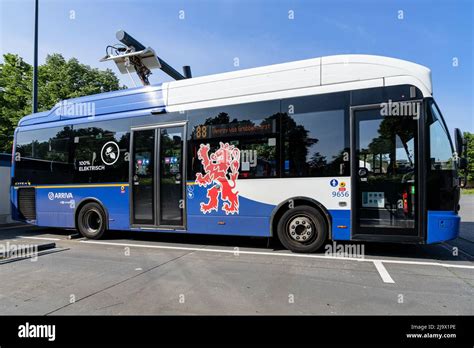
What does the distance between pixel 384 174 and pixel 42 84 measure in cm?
2542

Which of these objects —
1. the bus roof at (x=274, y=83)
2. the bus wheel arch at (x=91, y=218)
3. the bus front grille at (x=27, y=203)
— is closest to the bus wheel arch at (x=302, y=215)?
the bus roof at (x=274, y=83)

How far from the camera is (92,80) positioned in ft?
81.3

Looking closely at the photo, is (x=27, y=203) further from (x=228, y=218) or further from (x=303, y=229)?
(x=303, y=229)

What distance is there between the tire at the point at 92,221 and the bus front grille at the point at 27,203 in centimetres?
185

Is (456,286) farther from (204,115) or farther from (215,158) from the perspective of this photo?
(204,115)

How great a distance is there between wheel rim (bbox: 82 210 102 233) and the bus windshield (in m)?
7.96

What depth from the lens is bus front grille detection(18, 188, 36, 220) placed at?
950 cm

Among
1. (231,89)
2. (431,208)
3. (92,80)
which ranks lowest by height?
(431,208)

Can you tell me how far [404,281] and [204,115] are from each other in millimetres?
5034

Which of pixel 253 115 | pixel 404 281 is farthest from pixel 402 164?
pixel 253 115

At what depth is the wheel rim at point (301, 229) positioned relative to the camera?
6.32 m

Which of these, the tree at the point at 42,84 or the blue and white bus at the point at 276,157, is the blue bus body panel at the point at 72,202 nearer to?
the blue and white bus at the point at 276,157

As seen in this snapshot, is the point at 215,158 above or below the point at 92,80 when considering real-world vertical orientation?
below

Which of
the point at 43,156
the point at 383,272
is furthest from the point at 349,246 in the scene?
the point at 43,156
